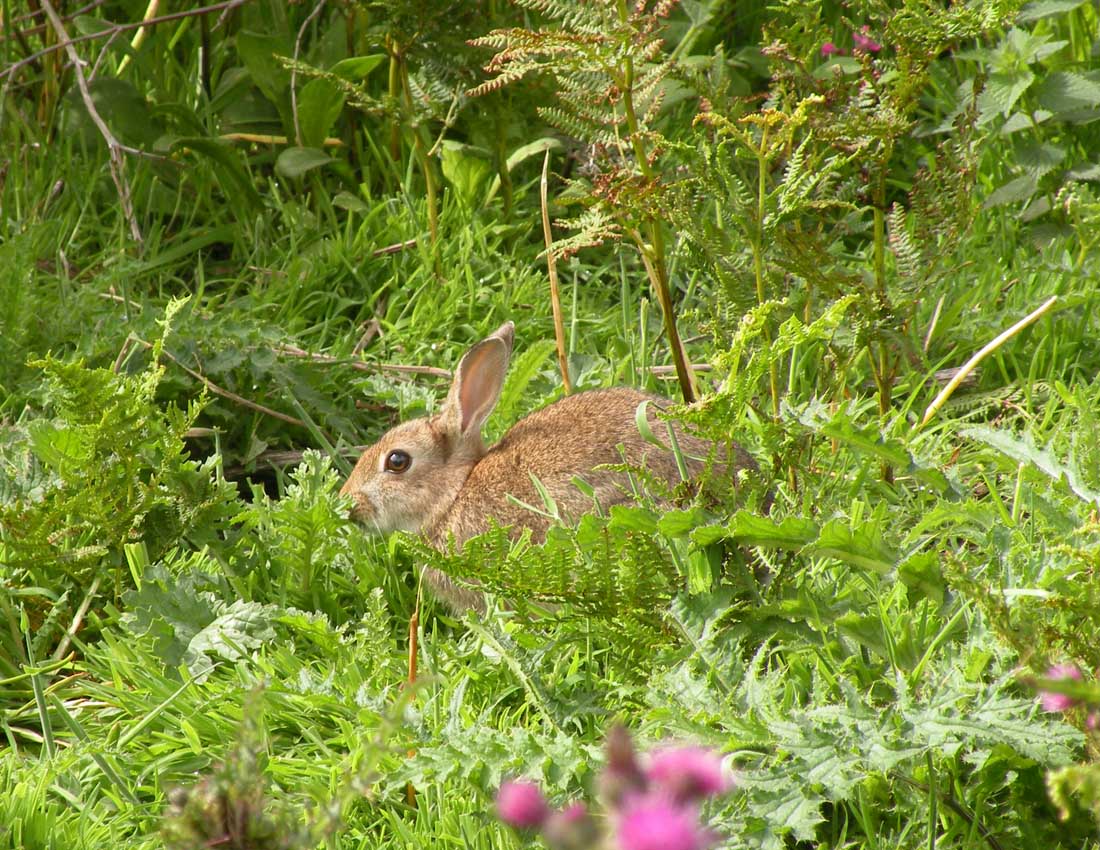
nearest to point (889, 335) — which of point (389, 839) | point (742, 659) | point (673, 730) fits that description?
point (742, 659)

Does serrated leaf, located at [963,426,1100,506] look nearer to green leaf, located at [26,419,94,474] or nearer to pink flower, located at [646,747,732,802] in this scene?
pink flower, located at [646,747,732,802]

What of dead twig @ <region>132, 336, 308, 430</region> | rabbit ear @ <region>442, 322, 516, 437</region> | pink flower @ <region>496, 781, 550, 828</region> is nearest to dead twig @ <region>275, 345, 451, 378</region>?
dead twig @ <region>132, 336, 308, 430</region>

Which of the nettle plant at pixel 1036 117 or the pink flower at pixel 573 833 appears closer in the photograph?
the pink flower at pixel 573 833

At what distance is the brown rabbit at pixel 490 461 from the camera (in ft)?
12.9

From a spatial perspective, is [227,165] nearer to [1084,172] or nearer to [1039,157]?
[1039,157]

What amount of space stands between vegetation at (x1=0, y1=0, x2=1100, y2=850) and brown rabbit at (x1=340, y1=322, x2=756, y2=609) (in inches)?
8.7

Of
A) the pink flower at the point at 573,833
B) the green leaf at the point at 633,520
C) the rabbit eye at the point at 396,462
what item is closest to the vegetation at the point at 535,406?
the green leaf at the point at 633,520

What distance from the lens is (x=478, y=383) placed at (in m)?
4.59

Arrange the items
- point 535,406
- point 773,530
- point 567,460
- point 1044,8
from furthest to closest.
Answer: point 1044,8
point 535,406
point 567,460
point 773,530

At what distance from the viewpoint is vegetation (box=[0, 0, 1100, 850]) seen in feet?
8.73

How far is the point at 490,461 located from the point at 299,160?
1.88 metres

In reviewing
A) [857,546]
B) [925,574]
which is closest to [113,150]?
[857,546]

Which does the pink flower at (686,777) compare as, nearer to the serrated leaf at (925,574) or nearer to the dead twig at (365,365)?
the serrated leaf at (925,574)

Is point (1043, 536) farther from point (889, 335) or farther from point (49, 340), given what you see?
point (49, 340)
